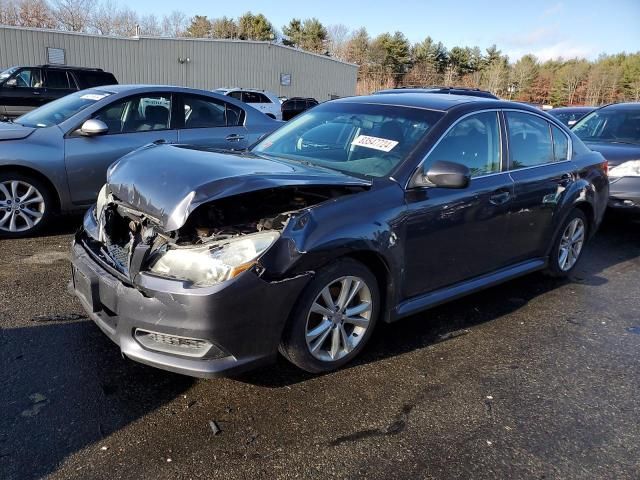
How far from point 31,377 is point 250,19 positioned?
65.5 meters

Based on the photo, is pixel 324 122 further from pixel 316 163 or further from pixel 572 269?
pixel 572 269

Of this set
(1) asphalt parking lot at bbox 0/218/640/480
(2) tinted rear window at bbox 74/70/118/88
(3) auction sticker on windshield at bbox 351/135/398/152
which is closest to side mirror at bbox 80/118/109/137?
(1) asphalt parking lot at bbox 0/218/640/480

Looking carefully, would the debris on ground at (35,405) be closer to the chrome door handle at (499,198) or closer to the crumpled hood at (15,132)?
the chrome door handle at (499,198)

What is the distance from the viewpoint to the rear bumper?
21.8 ft

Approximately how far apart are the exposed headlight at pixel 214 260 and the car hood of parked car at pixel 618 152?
230 inches

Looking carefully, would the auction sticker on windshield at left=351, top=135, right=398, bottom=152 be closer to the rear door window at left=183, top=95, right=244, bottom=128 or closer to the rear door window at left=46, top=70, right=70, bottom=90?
the rear door window at left=183, top=95, right=244, bottom=128

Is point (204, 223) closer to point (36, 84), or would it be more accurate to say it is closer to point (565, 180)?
point (565, 180)

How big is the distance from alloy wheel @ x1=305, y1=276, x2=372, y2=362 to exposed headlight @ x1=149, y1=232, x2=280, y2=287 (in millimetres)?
489

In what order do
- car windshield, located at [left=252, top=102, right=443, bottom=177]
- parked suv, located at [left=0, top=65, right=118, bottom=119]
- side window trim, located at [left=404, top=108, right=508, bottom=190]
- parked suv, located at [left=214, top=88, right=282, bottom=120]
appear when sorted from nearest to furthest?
side window trim, located at [left=404, top=108, right=508, bottom=190] → car windshield, located at [left=252, top=102, right=443, bottom=177] → parked suv, located at [left=0, top=65, right=118, bottom=119] → parked suv, located at [left=214, top=88, right=282, bottom=120]

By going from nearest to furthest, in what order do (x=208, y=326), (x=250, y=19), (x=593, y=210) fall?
(x=208, y=326) < (x=593, y=210) < (x=250, y=19)

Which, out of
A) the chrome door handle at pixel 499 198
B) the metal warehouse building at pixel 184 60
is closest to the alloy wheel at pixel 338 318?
the chrome door handle at pixel 499 198

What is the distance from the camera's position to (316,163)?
148 inches

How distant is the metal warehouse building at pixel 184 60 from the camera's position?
25.6 metres

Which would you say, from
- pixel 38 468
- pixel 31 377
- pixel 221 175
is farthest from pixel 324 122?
pixel 38 468
